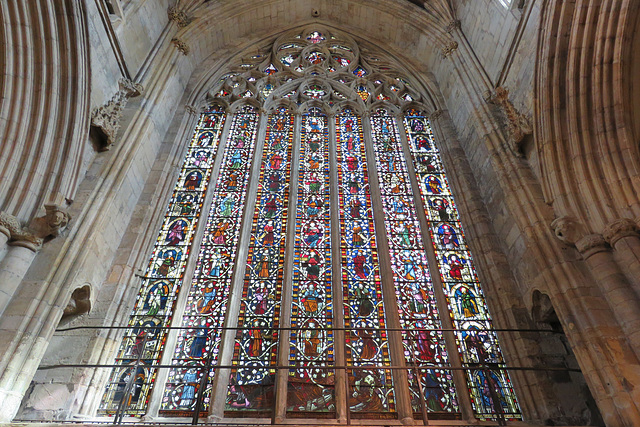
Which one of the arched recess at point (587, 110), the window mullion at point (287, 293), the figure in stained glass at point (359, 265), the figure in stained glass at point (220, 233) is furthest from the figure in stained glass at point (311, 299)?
the arched recess at point (587, 110)

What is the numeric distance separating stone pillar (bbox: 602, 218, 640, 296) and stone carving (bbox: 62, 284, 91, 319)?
6234 mm

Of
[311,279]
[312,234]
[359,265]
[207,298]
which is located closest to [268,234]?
[312,234]

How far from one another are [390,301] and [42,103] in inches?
216

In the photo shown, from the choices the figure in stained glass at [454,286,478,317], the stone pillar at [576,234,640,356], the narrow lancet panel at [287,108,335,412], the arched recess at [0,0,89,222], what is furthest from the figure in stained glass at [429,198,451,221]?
the arched recess at [0,0,89,222]

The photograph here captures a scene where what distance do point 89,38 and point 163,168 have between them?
96.3 inches

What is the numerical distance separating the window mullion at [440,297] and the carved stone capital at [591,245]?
1926 millimetres

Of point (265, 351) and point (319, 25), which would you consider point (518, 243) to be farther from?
point (319, 25)

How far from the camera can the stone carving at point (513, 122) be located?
20.8 ft

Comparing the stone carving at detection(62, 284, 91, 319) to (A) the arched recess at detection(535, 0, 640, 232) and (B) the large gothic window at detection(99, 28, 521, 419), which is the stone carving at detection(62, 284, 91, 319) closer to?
(B) the large gothic window at detection(99, 28, 521, 419)

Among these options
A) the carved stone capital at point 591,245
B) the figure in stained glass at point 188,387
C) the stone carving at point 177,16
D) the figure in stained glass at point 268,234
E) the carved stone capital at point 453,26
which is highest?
the stone carving at point 177,16

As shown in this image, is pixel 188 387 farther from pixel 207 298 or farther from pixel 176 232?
pixel 176 232

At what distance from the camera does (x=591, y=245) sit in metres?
4.89

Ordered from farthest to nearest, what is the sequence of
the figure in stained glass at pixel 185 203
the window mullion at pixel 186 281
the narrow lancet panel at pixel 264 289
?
the figure in stained glass at pixel 185 203, the narrow lancet panel at pixel 264 289, the window mullion at pixel 186 281

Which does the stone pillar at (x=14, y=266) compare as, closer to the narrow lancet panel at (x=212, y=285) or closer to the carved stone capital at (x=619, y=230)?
the narrow lancet panel at (x=212, y=285)
